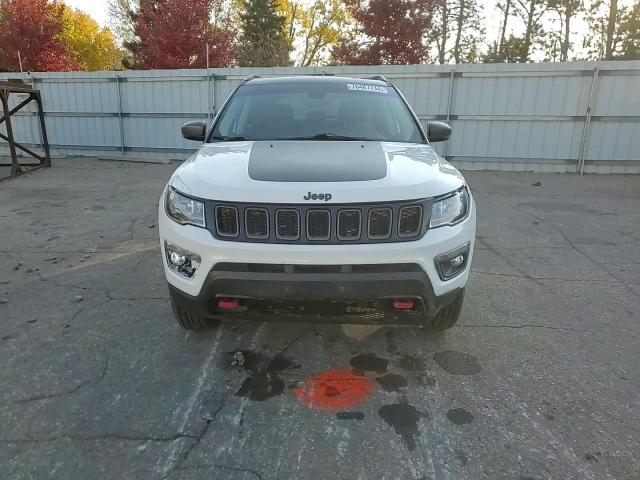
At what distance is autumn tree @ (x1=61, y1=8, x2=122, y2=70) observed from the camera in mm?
35344

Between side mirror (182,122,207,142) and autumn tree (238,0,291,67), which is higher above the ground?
autumn tree (238,0,291,67)

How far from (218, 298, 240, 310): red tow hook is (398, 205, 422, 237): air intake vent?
3.08 feet

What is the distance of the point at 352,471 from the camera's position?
206 cm

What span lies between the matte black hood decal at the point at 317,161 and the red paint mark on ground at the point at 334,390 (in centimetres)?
114

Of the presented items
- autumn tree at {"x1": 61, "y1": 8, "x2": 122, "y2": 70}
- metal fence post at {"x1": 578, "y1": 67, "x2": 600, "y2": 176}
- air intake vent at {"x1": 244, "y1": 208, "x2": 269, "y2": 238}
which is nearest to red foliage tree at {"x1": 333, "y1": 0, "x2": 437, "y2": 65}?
metal fence post at {"x1": 578, "y1": 67, "x2": 600, "y2": 176}

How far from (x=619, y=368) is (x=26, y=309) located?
4143mm

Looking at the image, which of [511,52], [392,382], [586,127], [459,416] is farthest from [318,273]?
[511,52]

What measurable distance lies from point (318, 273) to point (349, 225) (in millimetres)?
299

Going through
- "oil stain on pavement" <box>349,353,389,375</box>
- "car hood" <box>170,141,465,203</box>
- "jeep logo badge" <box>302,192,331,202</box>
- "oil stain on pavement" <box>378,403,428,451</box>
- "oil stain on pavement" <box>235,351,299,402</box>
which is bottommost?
"oil stain on pavement" <box>235,351,299,402</box>

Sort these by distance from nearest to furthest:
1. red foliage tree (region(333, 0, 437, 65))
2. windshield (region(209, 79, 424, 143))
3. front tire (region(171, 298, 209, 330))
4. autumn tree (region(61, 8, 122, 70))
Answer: front tire (region(171, 298, 209, 330)) < windshield (region(209, 79, 424, 143)) < red foliage tree (region(333, 0, 437, 65)) < autumn tree (region(61, 8, 122, 70))

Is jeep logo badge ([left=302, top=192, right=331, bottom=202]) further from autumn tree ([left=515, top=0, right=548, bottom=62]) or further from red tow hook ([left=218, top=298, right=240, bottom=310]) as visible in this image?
autumn tree ([left=515, top=0, right=548, bottom=62])

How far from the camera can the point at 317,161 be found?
2846 millimetres

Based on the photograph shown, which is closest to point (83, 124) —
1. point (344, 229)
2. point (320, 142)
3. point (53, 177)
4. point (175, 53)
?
point (53, 177)

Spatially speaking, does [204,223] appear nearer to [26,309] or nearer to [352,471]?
[352,471]
